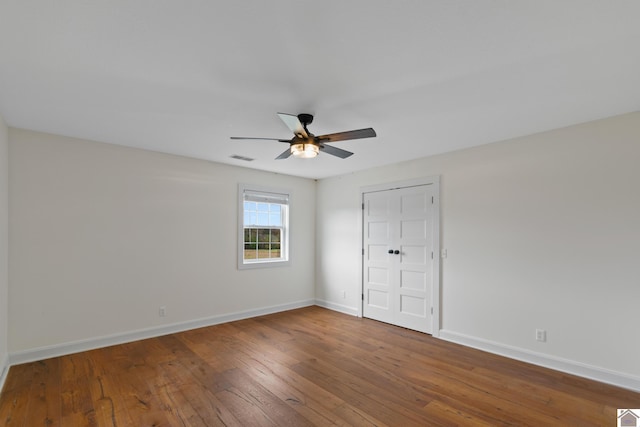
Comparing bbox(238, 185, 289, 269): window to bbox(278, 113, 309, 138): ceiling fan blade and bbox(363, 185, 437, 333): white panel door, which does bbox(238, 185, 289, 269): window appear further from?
bbox(278, 113, 309, 138): ceiling fan blade

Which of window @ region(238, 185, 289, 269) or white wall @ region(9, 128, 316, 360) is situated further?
window @ region(238, 185, 289, 269)

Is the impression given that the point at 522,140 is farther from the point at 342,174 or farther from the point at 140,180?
the point at 140,180

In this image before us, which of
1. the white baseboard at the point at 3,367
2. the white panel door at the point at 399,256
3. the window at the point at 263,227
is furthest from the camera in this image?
the window at the point at 263,227

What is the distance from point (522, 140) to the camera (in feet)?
11.3

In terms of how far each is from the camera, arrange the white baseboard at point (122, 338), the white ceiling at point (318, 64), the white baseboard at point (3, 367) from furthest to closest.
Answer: the white baseboard at point (122, 338) → the white baseboard at point (3, 367) → the white ceiling at point (318, 64)

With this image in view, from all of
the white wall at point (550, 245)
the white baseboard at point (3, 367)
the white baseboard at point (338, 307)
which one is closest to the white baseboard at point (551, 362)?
the white wall at point (550, 245)

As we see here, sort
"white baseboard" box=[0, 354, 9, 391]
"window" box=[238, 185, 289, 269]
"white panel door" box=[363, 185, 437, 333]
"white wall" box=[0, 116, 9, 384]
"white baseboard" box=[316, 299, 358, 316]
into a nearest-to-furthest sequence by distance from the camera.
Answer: "white baseboard" box=[0, 354, 9, 391]
"white wall" box=[0, 116, 9, 384]
"white panel door" box=[363, 185, 437, 333]
"window" box=[238, 185, 289, 269]
"white baseboard" box=[316, 299, 358, 316]

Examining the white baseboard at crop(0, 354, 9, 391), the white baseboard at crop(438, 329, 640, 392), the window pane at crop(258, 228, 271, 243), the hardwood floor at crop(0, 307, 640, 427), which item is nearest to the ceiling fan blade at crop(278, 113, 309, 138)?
the hardwood floor at crop(0, 307, 640, 427)

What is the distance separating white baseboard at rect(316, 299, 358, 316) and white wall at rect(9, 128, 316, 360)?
1.18 m

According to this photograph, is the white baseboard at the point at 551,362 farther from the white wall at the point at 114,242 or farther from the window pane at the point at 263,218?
the window pane at the point at 263,218

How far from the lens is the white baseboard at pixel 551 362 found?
278cm

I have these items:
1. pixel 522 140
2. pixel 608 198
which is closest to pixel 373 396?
pixel 608 198

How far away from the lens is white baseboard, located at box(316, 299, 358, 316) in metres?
5.23

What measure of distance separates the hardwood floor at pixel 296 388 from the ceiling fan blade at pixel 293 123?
2.28 metres
